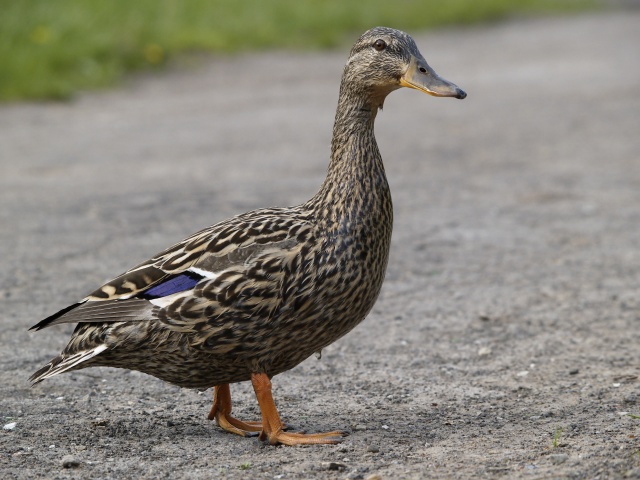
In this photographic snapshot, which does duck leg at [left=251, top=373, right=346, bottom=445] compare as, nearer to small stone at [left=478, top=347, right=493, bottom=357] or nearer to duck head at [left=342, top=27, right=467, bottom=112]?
duck head at [left=342, top=27, right=467, bottom=112]

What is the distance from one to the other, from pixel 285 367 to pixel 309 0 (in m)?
17.8

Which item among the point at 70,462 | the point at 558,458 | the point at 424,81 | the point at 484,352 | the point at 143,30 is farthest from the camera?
the point at 143,30

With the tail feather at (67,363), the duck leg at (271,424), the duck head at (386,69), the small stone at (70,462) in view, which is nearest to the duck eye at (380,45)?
the duck head at (386,69)

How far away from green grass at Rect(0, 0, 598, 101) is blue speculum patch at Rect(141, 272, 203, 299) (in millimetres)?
9328

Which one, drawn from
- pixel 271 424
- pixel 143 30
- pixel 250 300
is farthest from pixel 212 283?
pixel 143 30

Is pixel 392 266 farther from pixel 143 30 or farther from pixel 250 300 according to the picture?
A: pixel 143 30

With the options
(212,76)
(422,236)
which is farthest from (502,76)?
(422,236)

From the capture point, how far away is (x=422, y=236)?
26.0ft

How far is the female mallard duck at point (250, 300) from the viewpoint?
4172mm

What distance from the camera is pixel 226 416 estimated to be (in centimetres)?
452

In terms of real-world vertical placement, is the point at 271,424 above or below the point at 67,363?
below

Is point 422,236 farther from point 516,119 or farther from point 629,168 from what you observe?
point 516,119

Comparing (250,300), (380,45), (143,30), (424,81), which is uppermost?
(143,30)

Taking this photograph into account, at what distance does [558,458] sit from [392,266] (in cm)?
338
